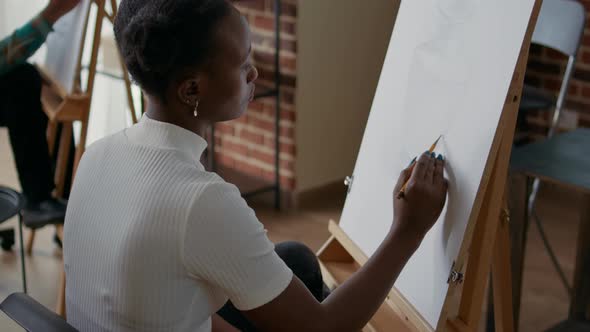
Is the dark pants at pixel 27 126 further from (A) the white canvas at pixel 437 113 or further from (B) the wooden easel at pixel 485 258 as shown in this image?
(B) the wooden easel at pixel 485 258

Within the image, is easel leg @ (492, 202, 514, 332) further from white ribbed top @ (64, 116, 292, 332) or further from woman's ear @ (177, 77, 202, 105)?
woman's ear @ (177, 77, 202, 105)

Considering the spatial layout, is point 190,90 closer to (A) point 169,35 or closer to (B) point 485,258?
(A) point 169,35

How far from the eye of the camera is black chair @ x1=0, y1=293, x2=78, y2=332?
3.41 ft

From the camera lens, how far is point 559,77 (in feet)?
10.5

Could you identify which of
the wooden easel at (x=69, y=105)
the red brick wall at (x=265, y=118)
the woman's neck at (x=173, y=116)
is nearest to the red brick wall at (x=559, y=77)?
the red brick wall at (x=265, y=118)

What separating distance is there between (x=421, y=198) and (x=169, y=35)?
513 mm

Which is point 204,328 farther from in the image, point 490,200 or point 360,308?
point 490,200

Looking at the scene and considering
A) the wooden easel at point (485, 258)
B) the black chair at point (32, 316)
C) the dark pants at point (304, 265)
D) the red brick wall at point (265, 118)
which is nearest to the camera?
the black chair at point (32, 316)

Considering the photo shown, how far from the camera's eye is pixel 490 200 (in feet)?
4.27

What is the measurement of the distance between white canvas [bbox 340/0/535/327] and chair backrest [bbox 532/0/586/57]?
108 cm

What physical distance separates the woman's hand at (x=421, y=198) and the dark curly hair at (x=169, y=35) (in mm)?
428

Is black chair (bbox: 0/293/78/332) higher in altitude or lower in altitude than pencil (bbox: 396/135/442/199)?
lower

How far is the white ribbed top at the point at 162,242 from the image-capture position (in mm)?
1043

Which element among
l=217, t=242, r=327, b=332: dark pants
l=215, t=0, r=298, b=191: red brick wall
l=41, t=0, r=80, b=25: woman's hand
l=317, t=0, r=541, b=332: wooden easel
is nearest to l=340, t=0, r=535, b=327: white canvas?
l=317, t=0, r=541, b=332: wooden easel
